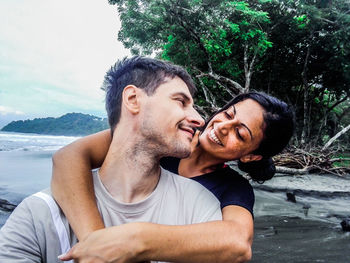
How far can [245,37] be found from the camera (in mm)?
11062

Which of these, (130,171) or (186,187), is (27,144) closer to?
(130,171)

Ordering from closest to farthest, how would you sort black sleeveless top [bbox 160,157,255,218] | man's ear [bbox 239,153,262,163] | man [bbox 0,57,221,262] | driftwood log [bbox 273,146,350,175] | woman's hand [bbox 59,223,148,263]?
woman's hand [bbox 59,223,148,263] < man [bbox 0,57,221,262] < black sleeveless top [bbox 160,157,255,218] < man's ear [bbox 239,153,262,163] < driftwood log [bbox 273,146,350,175]

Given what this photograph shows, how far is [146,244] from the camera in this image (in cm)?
106

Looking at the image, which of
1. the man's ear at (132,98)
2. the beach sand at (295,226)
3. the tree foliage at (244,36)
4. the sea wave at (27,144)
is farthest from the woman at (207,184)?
the sea wave at (27,144)

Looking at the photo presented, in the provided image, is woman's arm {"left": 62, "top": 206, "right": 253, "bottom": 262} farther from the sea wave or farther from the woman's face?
the sea wave

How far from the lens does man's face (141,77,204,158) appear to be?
142cm

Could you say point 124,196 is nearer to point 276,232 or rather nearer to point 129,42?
point 276,232

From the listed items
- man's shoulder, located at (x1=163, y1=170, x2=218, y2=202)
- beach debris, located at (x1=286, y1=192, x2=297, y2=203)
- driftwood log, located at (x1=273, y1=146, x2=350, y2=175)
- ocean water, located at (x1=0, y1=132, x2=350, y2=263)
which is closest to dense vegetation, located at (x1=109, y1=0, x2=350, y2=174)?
driftwood log, located at (x1=273, y1=146, x2=350, y2=175)

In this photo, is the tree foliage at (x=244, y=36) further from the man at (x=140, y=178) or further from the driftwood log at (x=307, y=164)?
the man at (x=140, y=178)

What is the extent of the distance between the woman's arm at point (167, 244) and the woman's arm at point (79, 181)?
10 centimetres

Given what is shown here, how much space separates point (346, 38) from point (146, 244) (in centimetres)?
1345

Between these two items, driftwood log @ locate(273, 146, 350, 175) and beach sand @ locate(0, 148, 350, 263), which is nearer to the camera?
beach sand @ locate(0, 148, 350, 263)

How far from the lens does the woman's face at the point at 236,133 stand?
227cm

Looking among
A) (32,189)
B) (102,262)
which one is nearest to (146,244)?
(102,262)
